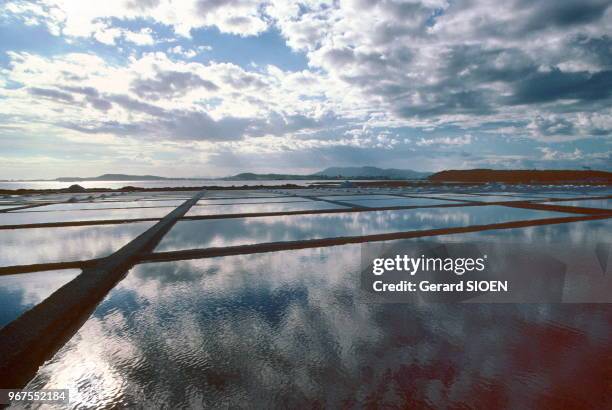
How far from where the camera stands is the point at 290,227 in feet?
56.9

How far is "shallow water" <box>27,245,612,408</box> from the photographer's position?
Result: 3900 millimetres

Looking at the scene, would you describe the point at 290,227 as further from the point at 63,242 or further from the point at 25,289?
the point at 25,289

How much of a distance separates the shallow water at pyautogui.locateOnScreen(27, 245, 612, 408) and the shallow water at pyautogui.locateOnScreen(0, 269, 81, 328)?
63.5 inches

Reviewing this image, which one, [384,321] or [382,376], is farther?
[384,321]

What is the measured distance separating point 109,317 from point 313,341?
4253 millimetres

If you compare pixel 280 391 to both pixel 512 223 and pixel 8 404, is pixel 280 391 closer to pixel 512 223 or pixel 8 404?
pixel 8 404

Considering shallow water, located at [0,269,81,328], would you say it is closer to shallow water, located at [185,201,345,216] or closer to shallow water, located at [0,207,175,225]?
shallow water, located at [0,207,175,225]

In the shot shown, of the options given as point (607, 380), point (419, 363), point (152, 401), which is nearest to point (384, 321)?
point (419, 363)

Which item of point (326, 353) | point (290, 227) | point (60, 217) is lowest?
point (290, 227)

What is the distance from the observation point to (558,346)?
4.94 m

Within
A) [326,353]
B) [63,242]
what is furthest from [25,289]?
[326,353]

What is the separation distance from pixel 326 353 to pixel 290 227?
12.6m

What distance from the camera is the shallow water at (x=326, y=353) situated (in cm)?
390

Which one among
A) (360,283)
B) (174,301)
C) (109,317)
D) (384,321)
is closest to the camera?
(384,321)
